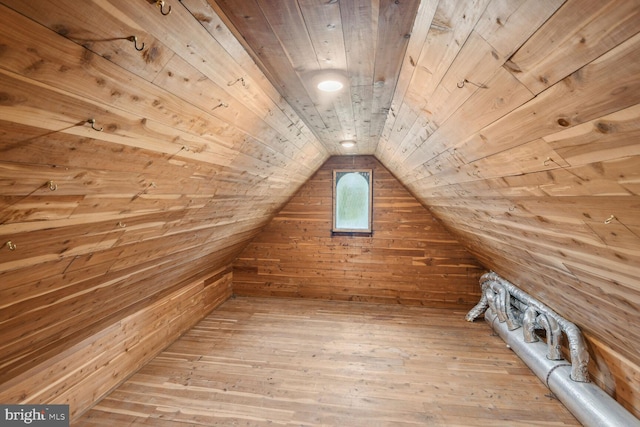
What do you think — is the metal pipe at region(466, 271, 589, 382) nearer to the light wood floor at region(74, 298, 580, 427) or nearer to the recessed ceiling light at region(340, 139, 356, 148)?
the light wood floor at region(74, 298, 580, 427)

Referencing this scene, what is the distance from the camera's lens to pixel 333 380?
2584 millimetres

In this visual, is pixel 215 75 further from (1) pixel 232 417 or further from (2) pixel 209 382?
(2) pixel 209 382

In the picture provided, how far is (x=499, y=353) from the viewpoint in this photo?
302cm

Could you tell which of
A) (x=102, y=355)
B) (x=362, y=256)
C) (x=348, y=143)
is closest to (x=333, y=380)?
(x=102, y=355)

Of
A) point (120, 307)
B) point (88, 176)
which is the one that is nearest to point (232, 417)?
point (120, 307)

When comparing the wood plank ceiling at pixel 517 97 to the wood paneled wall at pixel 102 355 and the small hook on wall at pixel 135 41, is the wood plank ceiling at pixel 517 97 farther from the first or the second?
the wood paneled wall at pixel 102 355

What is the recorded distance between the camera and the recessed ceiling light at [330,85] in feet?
4.98

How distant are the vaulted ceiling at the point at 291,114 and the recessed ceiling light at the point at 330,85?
0.18 feet

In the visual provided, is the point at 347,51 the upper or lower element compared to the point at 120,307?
upper

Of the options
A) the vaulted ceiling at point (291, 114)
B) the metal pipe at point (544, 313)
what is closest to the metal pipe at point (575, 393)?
the metal pipe at point (544, 313)

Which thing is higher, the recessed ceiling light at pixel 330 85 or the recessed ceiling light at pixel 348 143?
the recessed ceiling light at pixel 348 143

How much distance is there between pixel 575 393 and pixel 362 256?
2660mm

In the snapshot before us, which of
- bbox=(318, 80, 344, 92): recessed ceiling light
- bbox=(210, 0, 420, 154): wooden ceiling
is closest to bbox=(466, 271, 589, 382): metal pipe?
bbox=(210, 0, 420, 154): wooden ceiling

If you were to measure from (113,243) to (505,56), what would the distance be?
1.78 m
